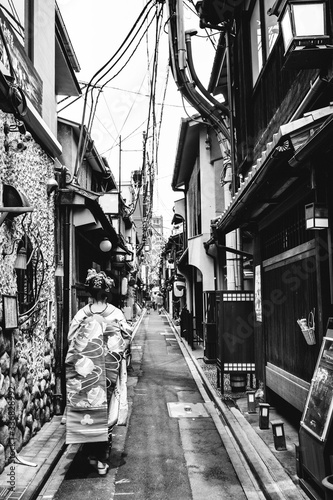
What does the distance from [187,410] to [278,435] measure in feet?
13.7

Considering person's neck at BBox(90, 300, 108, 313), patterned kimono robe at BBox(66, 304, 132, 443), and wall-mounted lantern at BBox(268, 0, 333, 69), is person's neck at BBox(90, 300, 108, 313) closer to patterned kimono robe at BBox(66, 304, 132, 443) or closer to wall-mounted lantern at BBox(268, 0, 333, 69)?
patterned kimono robe at BBox(66, 304, 132, 443)

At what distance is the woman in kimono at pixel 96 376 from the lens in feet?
23.1

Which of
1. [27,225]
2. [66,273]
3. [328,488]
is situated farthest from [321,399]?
[66,273]

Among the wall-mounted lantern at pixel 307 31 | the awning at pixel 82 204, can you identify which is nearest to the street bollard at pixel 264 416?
the wall-mounted lantern at pixel 307 31

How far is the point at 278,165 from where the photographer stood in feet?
21.7

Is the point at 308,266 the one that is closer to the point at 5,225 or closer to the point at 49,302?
the point at 5,225

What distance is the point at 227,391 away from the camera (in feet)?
42.3

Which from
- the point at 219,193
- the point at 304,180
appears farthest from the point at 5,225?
the point at 219,193

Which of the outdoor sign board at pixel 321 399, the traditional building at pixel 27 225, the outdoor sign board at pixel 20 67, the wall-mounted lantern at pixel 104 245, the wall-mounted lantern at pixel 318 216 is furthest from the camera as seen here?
the wall-mounted lantern at pixel 104 245

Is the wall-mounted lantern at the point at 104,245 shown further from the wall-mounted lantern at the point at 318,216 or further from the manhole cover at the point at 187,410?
the wall-mounted lantern at the point at 318,216

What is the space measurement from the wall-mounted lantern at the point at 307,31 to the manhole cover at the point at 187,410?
7.73 meters

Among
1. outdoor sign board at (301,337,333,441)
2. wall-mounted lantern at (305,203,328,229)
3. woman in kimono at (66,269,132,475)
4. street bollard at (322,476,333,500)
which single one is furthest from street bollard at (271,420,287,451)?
wall-mounted lantern at (305,203,328,229)

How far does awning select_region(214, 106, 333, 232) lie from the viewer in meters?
5.86

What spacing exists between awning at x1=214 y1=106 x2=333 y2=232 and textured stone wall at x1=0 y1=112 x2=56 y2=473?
379 centimetres
